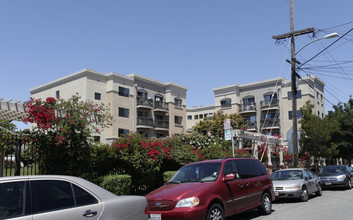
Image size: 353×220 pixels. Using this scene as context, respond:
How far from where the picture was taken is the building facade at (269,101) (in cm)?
4588

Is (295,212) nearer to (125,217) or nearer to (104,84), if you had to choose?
(125,217)

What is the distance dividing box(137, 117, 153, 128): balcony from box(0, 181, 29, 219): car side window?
1490 inches

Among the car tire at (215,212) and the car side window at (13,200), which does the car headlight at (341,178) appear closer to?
the car tire at (215,212)

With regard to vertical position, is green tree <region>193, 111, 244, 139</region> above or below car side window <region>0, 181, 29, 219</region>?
above

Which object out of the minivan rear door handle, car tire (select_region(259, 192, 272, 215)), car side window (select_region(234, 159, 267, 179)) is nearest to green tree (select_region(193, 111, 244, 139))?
car side window (select_region(234, 159, 267, 179))

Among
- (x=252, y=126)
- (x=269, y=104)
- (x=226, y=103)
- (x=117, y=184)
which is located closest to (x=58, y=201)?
(x=117, y=184)

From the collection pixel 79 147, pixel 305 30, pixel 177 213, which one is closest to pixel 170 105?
pixel 305 30

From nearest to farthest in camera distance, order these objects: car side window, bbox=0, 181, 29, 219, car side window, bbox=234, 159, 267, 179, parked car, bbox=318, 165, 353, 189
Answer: car side window, bbox=0, 181, 29, 219 → car side window, bbox=234, 159, 267, 179 → parked car, bbox=318, 165, 353, 189

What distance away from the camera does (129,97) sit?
4116cm

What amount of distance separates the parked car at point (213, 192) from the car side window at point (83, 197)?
2904 millimetres

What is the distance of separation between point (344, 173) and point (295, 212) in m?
9.68

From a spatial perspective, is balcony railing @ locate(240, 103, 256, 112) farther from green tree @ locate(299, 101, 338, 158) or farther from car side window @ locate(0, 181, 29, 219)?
car side window @ locate(0, 181, 29, 219)

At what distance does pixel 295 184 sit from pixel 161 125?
3282 cm

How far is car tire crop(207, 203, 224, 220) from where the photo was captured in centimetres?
765
